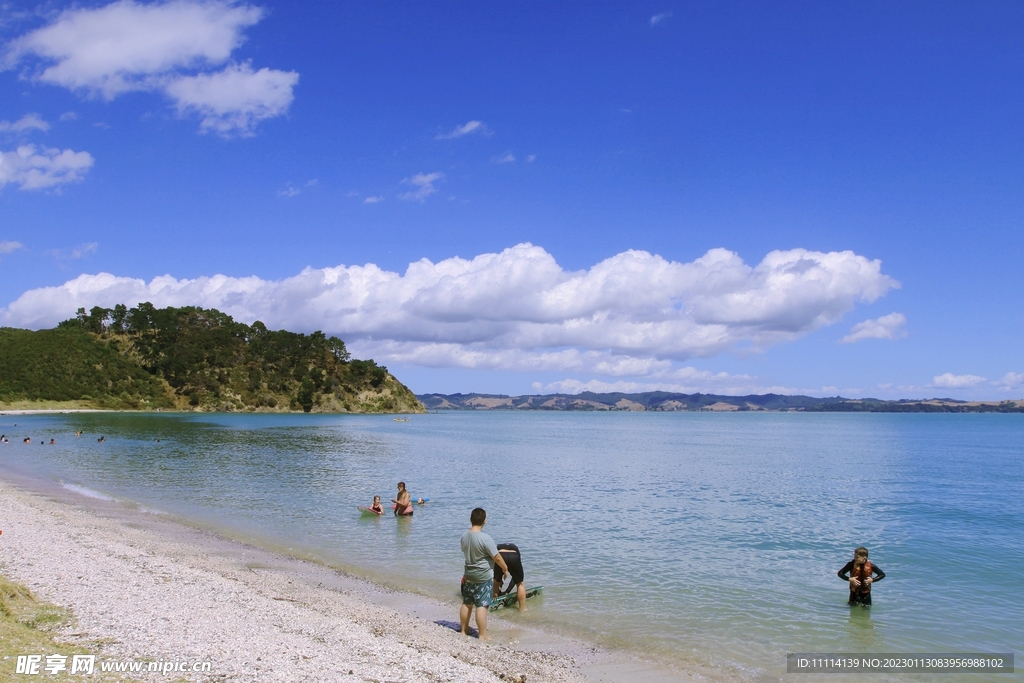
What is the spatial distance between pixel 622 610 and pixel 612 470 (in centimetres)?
3723

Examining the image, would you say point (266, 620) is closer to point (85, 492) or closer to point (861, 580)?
point (861, 580)

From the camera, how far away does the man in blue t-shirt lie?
40.2 ft

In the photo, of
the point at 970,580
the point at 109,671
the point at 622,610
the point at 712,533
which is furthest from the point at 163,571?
the point at 970,580

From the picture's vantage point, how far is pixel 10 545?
1633 cm

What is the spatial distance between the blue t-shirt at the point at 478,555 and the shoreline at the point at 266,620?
4.10 ft

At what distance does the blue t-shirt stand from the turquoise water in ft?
9.48

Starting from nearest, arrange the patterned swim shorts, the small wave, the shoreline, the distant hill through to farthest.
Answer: the shoreline → the patterned swim shorts → the small wave → the distant hill

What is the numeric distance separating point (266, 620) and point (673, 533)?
17.4 metres

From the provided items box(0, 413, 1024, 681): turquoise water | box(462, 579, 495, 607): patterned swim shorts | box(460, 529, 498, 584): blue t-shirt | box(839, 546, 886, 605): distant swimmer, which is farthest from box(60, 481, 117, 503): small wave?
box(839, 546, 886, 605): distant swimmer

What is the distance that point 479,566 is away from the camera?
40.5 ft

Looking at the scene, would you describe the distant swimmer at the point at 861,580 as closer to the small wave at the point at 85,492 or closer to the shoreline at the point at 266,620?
the shoreline at the point at 266,620

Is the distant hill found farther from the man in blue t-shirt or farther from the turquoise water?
the man in blue t-shirt

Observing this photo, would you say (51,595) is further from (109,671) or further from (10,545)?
(10,545)

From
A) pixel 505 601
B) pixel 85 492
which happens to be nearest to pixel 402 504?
pixel 505 601
